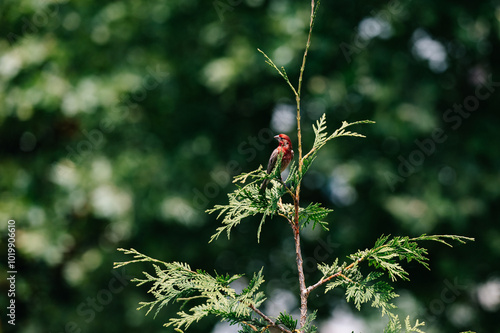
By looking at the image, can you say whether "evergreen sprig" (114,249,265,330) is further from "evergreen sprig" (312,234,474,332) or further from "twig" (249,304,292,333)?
"evergreen sprig" (312,234,474,332)

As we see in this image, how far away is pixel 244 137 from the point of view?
6.35m

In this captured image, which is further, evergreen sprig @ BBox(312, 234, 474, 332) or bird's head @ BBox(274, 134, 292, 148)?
bird's head @ BBox(274, 134, 292, 148)

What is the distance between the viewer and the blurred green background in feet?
18.5

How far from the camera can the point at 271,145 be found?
20.8ft

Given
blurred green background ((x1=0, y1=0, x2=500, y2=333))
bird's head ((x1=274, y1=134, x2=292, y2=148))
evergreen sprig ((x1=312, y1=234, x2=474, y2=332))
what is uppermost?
evergreen sprig ((x1=312, y1=234, x2=474, y2=332))

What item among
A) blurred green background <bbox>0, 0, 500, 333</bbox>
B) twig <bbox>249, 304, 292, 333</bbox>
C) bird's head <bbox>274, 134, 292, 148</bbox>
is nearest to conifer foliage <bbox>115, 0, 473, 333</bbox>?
twig <bbox>249, 304, 292, 333</bbox>

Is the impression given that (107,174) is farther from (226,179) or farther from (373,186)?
(373,186)

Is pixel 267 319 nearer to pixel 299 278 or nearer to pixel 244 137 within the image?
pixel 299 278

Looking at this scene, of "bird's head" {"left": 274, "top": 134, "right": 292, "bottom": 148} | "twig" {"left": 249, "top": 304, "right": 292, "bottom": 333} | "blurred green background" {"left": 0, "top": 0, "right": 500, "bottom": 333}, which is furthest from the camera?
"blurred green background" {"left": 0, "top": 0, "right": 500, "bottom": 333}

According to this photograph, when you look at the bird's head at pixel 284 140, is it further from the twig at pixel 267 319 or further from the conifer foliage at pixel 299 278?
the twig at pixel 267 319

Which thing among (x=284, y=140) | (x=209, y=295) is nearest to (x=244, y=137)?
(x=284, y=140)

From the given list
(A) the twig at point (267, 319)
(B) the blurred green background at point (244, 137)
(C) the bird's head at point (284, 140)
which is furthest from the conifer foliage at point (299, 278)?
(B) the blurred green background at point (244, 137)

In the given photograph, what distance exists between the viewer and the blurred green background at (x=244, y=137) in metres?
5.63

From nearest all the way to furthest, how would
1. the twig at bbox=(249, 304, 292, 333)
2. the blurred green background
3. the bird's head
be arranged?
1. the twig at bbox=(249, 304, 292, 333)
2. the bird's head
3. the blurred green background
